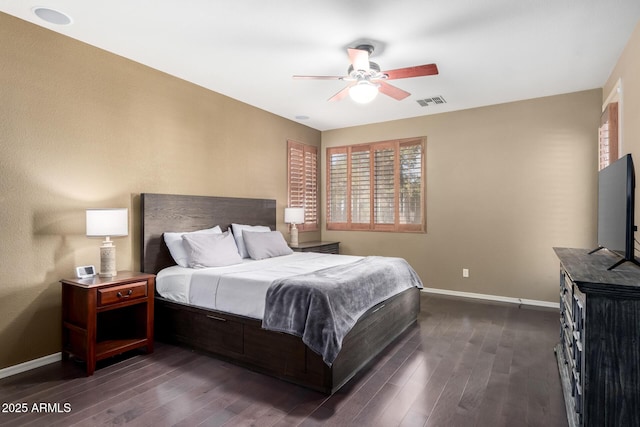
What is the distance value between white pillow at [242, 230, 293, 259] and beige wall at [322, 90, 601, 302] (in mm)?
2124

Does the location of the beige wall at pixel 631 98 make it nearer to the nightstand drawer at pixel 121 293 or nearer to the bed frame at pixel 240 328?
the bed frame at pixel 240 328

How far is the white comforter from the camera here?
9.37ft

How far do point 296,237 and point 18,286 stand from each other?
136 inches

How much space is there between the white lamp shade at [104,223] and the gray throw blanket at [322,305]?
1433mm

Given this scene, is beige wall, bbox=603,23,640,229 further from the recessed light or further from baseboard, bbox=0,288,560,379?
the recessed light

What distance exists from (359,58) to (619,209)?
214cm

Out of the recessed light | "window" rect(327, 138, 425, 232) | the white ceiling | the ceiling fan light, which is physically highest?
the recessed light

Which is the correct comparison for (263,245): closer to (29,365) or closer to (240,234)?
(240,234)

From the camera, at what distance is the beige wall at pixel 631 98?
285 centimetres

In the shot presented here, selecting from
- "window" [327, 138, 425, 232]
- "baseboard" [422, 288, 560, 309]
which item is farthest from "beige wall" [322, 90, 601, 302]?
"window" [327, 138, 425, 232]

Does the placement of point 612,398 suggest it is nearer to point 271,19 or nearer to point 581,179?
point 271,19

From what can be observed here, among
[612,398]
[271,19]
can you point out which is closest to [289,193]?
[271,19]

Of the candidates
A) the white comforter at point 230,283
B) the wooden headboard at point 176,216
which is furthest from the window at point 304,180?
the white comforter at point 230,283

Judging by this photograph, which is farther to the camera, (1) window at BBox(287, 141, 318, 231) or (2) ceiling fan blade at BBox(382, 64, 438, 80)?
(1) window at BBox(287, 141, 318, 231)
